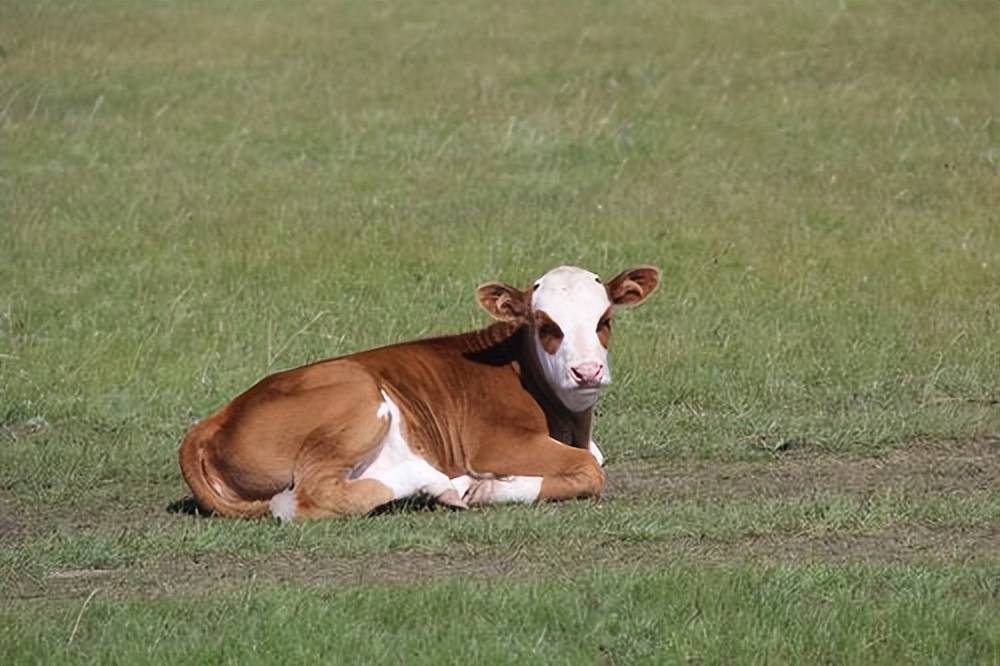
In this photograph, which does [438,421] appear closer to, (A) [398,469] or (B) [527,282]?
(A) [398,469]

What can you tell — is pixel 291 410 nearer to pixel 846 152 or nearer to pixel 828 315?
pixel 828 315

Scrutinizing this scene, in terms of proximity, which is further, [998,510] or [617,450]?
[617,450]

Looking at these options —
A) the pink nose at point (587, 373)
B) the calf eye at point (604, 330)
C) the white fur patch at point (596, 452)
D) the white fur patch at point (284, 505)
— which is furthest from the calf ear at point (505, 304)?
the white fur patch at point (284, 505)

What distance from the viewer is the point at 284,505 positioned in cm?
986

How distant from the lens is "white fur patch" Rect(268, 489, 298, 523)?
9.82m

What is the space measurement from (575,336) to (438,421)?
73 centimetres

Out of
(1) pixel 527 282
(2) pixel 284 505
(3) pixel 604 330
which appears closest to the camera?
(2) pixel 284 505

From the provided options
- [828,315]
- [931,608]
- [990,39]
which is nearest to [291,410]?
[931,608]

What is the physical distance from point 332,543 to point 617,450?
2847mm

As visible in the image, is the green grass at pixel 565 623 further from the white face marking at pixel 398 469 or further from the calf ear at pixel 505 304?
the calf ear at pixel 505 304

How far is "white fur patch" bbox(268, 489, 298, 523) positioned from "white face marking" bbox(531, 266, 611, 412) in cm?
139

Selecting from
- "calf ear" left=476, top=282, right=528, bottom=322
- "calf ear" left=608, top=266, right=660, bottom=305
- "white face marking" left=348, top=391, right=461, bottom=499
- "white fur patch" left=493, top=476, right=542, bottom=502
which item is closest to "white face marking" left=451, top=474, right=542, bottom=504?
"white fur patch" left=493, top=476, right=542, bottom=502

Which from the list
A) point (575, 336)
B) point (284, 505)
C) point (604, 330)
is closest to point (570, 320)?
point (575, 336)

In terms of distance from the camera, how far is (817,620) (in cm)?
776
